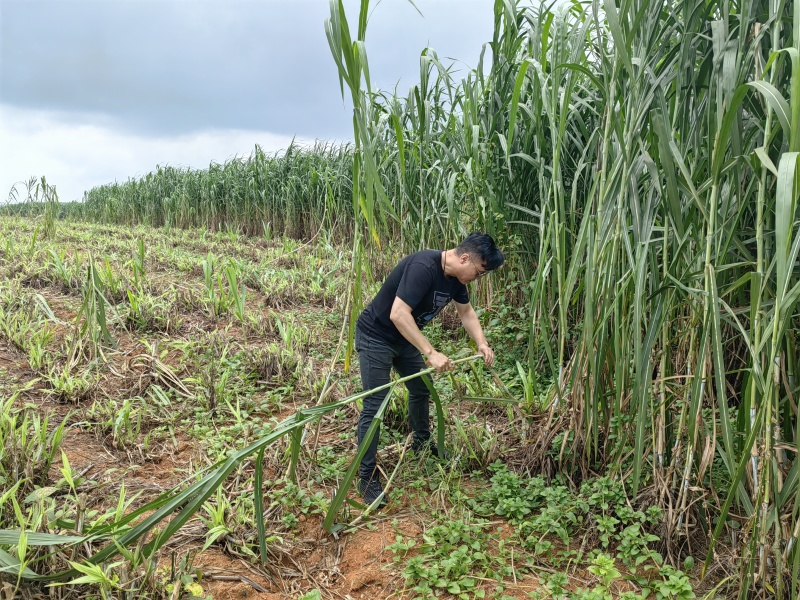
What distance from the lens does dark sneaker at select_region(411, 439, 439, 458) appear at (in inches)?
107

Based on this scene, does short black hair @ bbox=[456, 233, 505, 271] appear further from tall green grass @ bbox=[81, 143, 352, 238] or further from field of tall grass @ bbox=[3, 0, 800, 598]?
tall green grass @ bbox=[81, 143, 352, 238]

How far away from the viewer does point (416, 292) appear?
240 centimetres

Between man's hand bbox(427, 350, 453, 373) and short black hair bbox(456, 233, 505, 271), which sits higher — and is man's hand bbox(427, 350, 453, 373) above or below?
below

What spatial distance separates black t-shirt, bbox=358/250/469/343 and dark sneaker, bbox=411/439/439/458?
554 millimetres

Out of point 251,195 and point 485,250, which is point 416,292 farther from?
point 251,195

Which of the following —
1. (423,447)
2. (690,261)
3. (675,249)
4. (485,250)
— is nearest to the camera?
(690,261)

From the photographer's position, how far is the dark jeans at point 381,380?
2.52 m

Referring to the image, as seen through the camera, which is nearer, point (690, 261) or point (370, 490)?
point (690, 261)

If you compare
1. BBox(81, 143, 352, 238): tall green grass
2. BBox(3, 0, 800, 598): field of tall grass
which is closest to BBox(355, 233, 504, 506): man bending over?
BBox(3, 0, 800, 598): field of tall grass

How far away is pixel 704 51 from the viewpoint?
1.69 m

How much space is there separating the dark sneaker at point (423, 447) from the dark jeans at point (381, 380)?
2 cm

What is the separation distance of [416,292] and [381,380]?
47cm

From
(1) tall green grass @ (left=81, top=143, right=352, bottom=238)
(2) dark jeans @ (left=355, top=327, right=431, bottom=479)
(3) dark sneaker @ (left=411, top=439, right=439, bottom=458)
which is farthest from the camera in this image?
(1) tall green grass @ (left=81, top=143, right=352, bottom=238)

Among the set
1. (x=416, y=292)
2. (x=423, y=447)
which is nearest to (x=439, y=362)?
(x=416, y=292)
